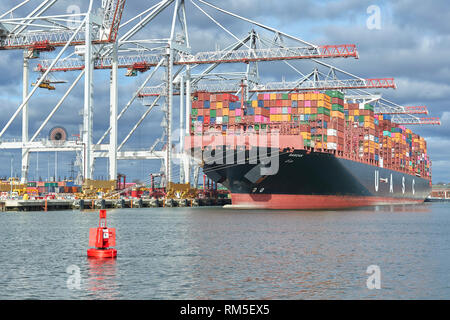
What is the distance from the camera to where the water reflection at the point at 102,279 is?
698 inches

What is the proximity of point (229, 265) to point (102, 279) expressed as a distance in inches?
210

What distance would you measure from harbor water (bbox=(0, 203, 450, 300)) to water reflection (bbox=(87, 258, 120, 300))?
3cm

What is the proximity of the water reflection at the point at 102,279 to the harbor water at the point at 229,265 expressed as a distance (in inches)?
1.2

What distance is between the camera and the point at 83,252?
27516 mm

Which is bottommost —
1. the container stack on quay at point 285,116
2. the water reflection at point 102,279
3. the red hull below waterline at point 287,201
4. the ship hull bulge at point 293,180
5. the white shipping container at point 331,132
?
the water reflection at point 102,279

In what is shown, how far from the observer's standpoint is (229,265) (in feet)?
76.6

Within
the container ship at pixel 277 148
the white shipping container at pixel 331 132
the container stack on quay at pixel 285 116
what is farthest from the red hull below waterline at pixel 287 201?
the white shipping container at pixel 331 132

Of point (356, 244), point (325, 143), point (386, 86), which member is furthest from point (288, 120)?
point (356, 244)

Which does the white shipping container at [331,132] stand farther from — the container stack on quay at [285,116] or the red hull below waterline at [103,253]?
the red hull below waterline at [103,253]

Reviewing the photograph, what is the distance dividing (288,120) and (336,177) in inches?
356

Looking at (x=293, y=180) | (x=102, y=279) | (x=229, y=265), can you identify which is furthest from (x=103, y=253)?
(x=293, y=180)

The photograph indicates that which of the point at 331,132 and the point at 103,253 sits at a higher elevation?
the point at 331,132

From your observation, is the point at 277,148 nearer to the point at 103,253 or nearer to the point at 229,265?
the point at 103,253
